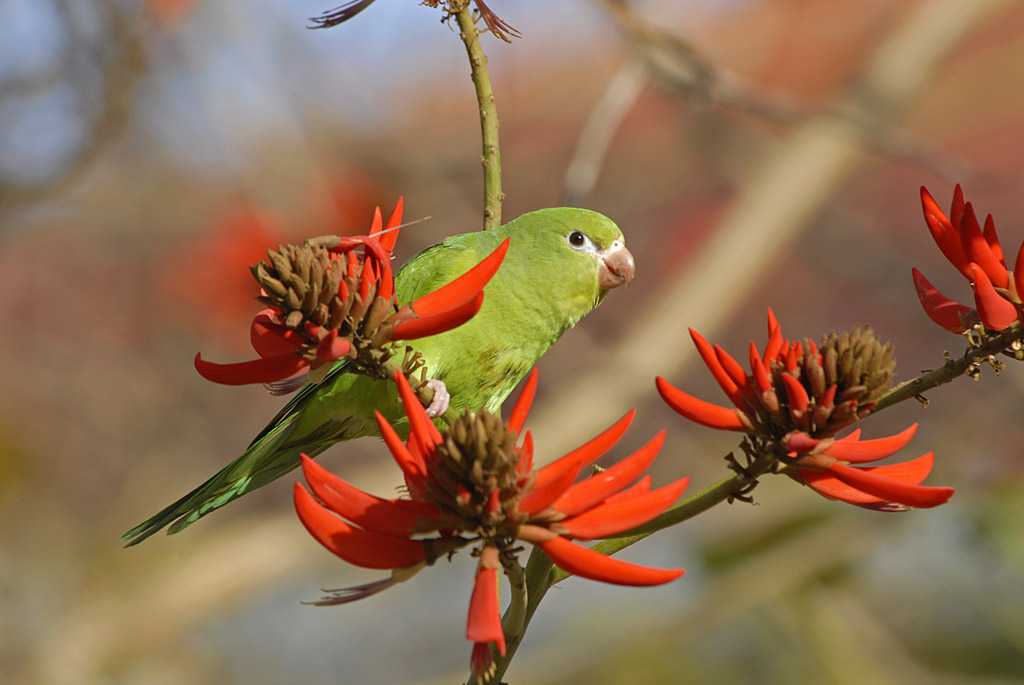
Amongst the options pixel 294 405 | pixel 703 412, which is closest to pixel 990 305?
pixel 703 412

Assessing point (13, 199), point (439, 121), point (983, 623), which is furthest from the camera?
point (439, 121)

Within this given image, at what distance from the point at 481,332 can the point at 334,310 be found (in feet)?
2.96

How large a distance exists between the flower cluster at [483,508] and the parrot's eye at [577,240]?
113 centimetres

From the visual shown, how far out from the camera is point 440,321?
738 mm

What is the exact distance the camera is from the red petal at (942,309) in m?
0.84

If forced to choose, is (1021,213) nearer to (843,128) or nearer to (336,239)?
(843,128)

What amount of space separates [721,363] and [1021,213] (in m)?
6.35

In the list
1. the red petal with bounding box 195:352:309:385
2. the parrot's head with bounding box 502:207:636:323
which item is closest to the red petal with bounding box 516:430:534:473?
the red petal with bounding box 195:352:309:385

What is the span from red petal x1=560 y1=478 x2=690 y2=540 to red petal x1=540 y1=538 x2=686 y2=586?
1 centimetres

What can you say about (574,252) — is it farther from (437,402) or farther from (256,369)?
(256,369)

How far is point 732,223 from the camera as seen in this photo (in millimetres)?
3191

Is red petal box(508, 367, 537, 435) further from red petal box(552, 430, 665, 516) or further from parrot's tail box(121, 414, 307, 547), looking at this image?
parrot's tail box(121, 414, 307, 547)

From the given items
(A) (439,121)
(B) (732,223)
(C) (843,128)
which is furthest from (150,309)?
(C) (843,128)

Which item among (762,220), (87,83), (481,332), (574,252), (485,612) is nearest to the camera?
(485,612)
